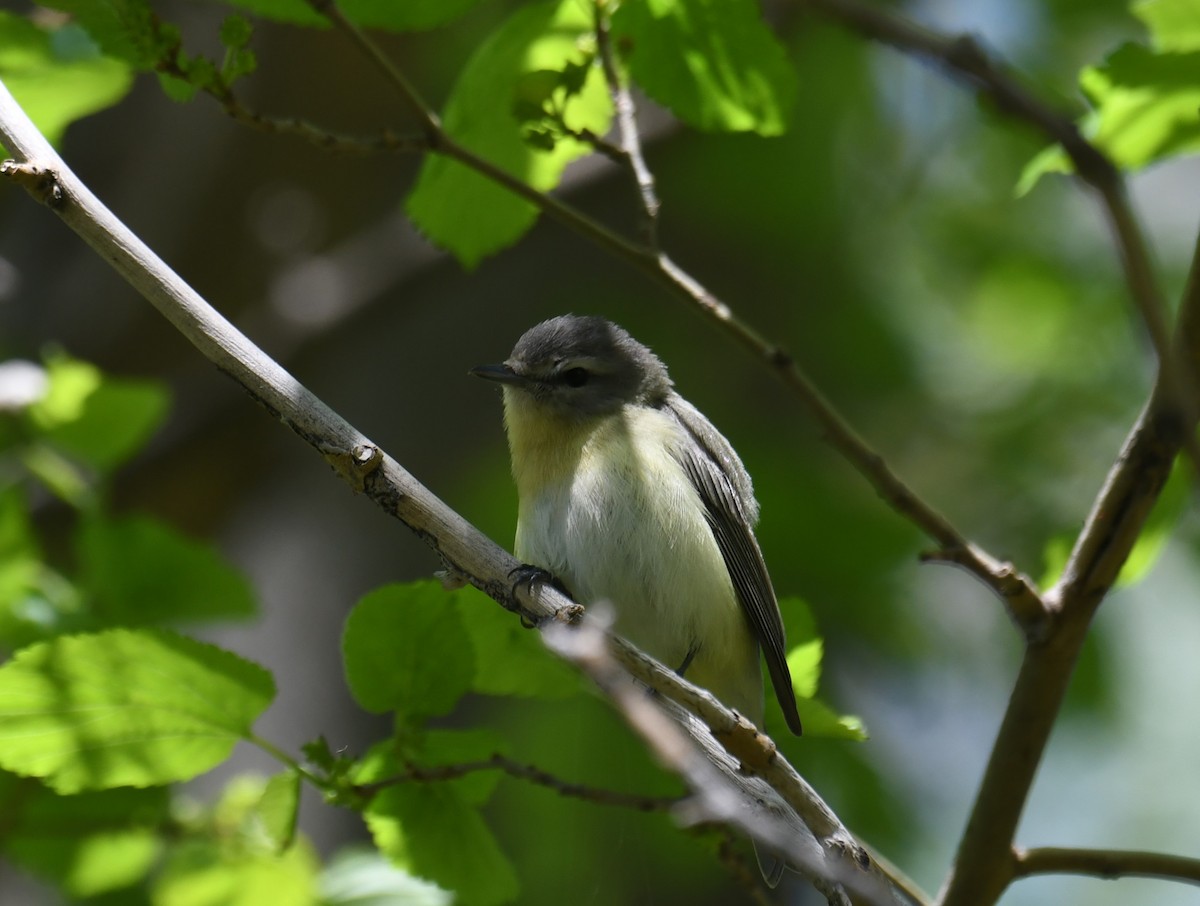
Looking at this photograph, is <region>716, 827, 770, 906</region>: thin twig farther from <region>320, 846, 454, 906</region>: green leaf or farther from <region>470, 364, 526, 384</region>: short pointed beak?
<region>470, 364, 526, 384</region>: short pointed beak

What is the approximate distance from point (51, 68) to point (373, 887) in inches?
78.0

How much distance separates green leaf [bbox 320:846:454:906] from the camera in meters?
2.87

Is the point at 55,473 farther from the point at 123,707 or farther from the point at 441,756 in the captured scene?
the point at 441,756

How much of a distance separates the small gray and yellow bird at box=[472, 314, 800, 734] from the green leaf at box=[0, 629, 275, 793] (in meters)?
1.14

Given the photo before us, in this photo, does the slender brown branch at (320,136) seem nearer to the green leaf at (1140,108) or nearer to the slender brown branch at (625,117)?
the slender brown branch at (625,117)

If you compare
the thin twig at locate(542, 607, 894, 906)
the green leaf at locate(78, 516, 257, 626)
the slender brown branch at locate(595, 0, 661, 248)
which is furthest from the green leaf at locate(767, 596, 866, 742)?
the green leaf at locate(78, 516, 257, 626)

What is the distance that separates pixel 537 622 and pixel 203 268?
410cm

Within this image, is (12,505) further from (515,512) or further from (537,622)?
(515,512)

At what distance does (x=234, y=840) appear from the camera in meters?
2.96

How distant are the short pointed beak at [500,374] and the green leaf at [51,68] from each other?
1.28 m

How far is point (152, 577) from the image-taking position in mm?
3104

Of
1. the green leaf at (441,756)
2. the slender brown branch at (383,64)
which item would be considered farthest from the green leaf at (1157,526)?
the slender brown branch at (383,64)

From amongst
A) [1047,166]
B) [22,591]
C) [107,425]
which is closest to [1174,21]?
[1047,166]

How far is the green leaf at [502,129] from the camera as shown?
8.39 feet
